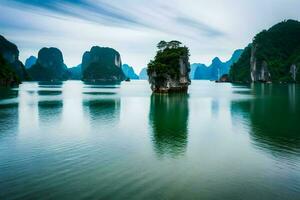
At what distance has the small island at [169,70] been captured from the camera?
270 ft

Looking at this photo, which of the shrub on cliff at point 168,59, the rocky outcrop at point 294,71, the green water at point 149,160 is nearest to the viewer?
the green water at point 149,160

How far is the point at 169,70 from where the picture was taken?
3243 inches

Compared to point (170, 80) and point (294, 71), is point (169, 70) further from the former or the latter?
point (294, 71)

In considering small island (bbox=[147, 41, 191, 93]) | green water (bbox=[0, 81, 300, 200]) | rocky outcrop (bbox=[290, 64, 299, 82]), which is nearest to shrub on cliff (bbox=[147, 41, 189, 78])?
small island (bbox=[147, 41, 191, 93])

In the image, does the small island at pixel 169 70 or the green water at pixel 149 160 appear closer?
the green water at pixel 149 160

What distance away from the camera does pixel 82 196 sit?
525 inches

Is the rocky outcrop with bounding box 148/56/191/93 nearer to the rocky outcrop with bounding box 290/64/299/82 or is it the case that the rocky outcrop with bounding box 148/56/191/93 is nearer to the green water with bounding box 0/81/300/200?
the green water with bounding box 0/81/300/200

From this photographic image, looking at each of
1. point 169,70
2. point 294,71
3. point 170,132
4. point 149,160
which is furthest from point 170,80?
point 294,71

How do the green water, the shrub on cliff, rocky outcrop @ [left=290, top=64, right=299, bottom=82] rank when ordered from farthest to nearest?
rocky outcrop @ [left=290, top=64, right=299, bottom=82]
the shrub on cliff
the green water

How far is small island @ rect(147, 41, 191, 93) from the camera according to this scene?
270 feet

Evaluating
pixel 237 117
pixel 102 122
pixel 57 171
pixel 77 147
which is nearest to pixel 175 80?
pixel 237 117

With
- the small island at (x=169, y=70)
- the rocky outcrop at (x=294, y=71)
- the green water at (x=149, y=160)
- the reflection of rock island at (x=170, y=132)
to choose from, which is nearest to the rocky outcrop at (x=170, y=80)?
the small island at (x=169, y=70)

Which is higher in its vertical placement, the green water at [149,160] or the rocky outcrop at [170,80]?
the rocky outcrop at [170,80]

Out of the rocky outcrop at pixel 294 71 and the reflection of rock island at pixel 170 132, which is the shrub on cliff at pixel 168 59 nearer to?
the reflection of rock island at pixel 170 132
